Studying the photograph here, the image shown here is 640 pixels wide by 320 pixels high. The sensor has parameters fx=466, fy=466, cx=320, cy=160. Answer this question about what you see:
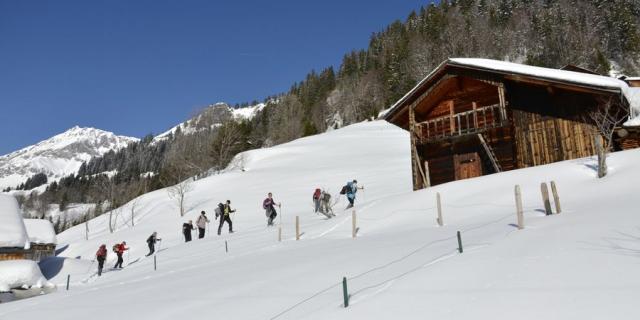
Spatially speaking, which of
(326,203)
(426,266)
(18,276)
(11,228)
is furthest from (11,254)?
(426,266)

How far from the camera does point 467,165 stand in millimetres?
24609

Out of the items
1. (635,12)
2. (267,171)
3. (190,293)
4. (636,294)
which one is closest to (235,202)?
(267,171)

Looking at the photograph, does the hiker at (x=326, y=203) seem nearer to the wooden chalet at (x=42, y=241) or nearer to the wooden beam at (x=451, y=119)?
the wooden beam at (x=451, y=119)

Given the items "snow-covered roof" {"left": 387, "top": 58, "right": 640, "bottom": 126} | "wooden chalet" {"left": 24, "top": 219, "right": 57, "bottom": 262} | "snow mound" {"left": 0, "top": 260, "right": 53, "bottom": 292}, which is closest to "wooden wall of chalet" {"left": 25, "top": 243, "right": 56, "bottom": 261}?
"wooden chalet" {"left": 24, "top": 219, "right": 57, "bottom": 262}

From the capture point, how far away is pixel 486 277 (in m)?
7.29

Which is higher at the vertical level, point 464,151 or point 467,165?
point 464,151

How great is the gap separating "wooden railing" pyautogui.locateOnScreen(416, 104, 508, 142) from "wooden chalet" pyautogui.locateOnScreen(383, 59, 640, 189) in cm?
5

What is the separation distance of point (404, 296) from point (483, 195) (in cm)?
1166

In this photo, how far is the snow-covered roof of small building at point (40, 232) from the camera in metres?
37.5

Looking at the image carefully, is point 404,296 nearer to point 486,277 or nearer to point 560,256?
point 486,277

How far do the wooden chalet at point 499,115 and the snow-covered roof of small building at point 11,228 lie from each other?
21999 millimetres

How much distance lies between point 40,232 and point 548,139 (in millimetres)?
38409

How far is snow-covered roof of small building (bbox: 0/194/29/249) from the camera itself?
25.8m

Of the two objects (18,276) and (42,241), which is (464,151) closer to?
(18,276)
